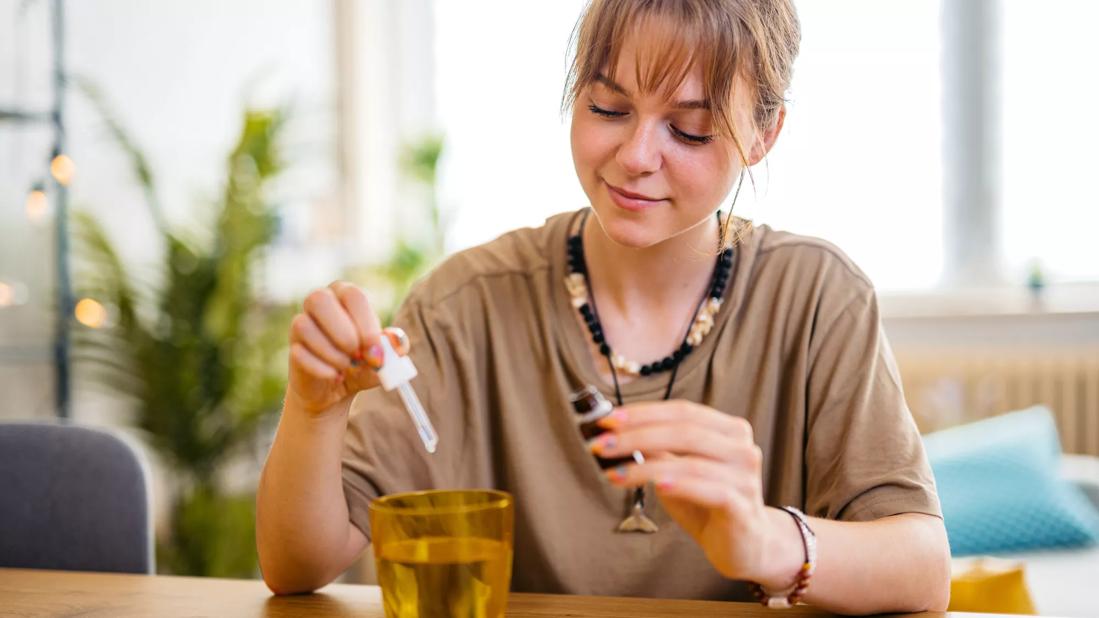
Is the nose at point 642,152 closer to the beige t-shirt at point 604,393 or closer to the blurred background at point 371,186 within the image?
the beige t-shirt at point 604,393

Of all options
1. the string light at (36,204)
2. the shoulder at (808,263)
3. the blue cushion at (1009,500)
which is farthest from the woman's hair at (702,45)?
the string light at (36,204)

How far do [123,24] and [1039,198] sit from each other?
10.7 ft

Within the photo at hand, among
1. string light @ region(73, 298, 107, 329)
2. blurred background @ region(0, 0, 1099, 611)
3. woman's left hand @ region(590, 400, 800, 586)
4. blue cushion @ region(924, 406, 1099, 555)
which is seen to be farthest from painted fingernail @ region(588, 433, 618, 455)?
string light @ region(73, 298, 107, 329)

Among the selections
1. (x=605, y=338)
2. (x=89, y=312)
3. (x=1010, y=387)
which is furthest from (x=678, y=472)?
(x=1010, y=387)

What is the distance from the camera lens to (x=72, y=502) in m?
1.28

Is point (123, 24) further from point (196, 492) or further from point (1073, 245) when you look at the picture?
point (1073, 245)

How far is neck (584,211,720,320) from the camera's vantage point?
1.22 m

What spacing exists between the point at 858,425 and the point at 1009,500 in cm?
186

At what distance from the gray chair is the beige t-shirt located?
0.35 meters

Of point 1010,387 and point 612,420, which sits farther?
point 1010,387

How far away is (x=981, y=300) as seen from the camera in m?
3.87

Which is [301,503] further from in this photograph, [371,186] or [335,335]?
[371,186]

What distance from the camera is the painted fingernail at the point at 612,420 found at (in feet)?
2.23

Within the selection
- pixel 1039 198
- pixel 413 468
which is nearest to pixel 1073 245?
pixel 1039 198
